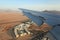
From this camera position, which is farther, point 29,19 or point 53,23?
point 29,19

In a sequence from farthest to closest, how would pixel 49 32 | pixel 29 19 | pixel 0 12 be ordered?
pixel 0 12 → pixel 29 19 → pixel 49 32

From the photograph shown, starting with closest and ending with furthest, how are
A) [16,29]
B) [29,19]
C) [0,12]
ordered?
[16,29], [29,19], [0,12]

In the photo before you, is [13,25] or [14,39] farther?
[13,25]

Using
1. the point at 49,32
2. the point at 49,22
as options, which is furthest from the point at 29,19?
the point at 49,32

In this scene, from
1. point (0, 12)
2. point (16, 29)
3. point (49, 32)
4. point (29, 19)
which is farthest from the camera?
point (0, 12)

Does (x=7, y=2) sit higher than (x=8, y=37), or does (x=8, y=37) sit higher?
(x=7, y=2)

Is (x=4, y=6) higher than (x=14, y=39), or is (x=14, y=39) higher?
(x=4, y=6)

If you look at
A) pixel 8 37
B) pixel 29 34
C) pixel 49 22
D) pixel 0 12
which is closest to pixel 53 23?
pixel 49 22

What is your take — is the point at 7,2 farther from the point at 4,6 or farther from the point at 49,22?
the point at 49,22

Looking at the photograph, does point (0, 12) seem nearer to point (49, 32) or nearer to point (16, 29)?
point (16, 29)
